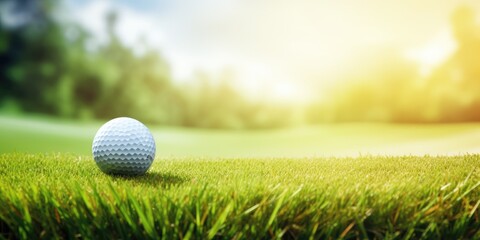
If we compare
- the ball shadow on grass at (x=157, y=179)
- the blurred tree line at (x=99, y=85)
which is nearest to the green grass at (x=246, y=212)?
the ball shadow on grass at (x=157, y=179)

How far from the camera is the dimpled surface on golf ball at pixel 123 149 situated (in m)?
4.07

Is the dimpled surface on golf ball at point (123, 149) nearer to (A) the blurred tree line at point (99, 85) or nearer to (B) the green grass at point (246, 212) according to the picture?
(B) the green grass at point (246, 212)

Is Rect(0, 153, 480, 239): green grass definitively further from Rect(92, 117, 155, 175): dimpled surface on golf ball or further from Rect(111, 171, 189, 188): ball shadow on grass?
Rect(92, 117, 155, 175): dimpled surface on golf ball

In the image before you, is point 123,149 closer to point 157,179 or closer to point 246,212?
point 157,179

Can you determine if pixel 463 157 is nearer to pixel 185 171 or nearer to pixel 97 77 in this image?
pixel 185 171

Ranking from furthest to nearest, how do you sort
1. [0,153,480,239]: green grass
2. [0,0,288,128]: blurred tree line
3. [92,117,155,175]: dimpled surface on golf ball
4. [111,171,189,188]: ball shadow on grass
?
1. [0,0,288,128]: blurred tree line
2. [92,117,155,175]: dimpled surface on golf ball
3. [111,171,189,188]: ball shadow on grass
4. [0,153,480,239]: green grass

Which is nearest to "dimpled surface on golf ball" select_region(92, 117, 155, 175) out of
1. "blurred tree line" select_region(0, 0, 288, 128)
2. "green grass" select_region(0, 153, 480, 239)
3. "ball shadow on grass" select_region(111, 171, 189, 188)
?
"ball shadow on grass" select_region(111, 171, 189, 188)

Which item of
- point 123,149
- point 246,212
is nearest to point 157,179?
point 123,149

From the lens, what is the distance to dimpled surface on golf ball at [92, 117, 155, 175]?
4070mm

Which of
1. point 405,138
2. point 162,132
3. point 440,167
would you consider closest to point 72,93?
point 162,132

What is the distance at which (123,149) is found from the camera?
13.5 ft

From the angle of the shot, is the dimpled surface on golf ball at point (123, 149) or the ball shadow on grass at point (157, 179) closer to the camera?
the ball shadow on grass at point (157, 179)

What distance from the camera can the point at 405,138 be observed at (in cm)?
1107

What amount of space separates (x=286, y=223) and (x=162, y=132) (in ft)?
38.1
